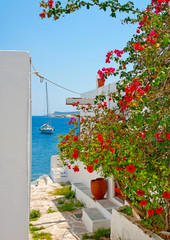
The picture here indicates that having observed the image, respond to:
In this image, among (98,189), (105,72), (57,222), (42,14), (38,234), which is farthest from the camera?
(98,189)

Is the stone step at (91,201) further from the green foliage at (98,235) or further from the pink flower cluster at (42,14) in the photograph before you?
the pink flower cluster at (42,14)

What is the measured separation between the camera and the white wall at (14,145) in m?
3.60

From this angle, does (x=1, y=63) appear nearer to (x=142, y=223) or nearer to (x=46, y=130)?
(x=142, y=223)

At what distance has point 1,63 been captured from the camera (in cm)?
363

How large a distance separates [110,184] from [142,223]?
3557mm

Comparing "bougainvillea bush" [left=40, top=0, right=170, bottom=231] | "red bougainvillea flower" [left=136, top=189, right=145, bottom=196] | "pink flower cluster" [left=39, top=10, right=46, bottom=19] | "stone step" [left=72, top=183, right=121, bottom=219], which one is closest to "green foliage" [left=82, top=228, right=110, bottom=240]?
"stone step" [left=72, top=183, right=121, bottom=219]

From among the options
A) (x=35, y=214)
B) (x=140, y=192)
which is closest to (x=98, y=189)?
(x=35, y=214)

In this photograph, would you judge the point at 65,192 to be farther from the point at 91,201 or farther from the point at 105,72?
the point at 105,72

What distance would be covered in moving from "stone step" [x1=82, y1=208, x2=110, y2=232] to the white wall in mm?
3505

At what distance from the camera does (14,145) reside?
11.9ft

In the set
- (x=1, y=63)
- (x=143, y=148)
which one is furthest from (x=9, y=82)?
(x=143, y=148)

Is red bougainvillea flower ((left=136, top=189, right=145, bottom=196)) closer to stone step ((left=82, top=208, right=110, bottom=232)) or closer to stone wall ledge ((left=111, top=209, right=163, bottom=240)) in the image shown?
stone wall ledge ((left=111, top=209, right=163, bottom=240))

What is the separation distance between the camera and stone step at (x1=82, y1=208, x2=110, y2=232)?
6.68 metres

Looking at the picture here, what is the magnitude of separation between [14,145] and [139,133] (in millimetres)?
1927
